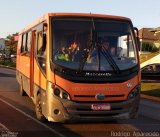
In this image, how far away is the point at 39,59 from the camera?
38.1 ft

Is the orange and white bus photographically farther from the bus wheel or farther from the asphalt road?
the asphalt road

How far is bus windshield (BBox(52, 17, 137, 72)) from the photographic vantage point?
10266mm

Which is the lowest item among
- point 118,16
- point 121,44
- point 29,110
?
point 29,110

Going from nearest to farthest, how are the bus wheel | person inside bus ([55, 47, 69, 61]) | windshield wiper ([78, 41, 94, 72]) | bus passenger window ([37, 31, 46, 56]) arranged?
1. windshield wiper ([78, 41, 94, 72])
2. person inside bus ([55, 47, 69, 61])
3. bus passenger window ([37, 31, 46, 56])
4. the bus wheel

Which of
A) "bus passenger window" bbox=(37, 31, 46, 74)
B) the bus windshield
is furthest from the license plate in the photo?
"bus passenger window" bbox=(37, 31, 46, 74)

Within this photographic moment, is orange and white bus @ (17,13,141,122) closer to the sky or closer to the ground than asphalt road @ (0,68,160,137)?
closer to the sky

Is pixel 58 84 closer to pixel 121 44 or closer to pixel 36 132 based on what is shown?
pixel 36 132

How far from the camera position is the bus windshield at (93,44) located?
33.7ft

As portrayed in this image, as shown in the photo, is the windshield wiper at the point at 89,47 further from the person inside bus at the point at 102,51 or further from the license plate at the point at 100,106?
the license plate at the point at 100,106

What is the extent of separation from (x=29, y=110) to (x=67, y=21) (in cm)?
420

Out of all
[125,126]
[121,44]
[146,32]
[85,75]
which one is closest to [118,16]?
[121,44]

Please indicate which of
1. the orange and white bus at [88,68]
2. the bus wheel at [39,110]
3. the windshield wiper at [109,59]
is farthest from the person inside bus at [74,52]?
the bus wheel at [39,110]

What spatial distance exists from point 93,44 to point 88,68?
2.30ft

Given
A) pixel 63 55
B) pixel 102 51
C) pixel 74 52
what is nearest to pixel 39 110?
pixel 63 55
